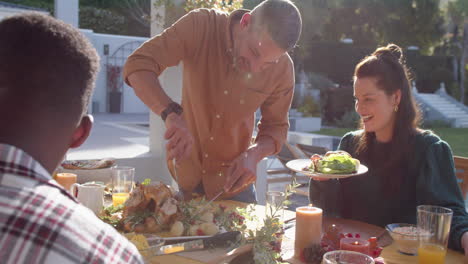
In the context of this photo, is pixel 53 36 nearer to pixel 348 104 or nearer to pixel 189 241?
pixel 189 241

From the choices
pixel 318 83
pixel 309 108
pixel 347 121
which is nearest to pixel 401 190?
pixel 309 108

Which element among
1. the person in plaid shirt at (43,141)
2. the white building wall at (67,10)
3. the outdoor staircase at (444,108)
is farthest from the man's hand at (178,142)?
the outdoor staircase at (444,108)

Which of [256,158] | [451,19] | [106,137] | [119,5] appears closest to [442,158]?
[256,158]

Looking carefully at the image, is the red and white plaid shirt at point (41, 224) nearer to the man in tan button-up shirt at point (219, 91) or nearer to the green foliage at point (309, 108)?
the man in tan button-up shirt at point (219, 91)

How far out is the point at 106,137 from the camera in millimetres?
10766

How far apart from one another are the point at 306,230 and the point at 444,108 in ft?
75.0

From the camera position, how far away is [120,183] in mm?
2525

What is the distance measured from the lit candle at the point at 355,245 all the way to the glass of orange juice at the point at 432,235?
260 millimetres

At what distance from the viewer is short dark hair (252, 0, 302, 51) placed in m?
2.34

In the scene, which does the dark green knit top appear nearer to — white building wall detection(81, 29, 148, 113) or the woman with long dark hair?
the woman with long dark hair

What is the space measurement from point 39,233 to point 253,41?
1.85 metres

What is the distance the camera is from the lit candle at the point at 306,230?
6.41 feet

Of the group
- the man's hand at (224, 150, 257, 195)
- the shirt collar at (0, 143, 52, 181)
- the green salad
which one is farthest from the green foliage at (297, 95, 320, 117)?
the shirt collar at (0, 143, 52, 181)

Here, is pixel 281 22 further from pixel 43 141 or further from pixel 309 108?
pixel 309 108
